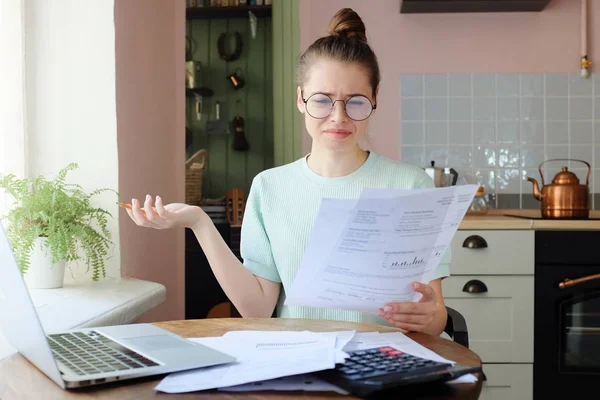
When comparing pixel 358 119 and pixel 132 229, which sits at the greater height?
pixel 358 119

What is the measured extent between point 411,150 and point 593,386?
1.36m

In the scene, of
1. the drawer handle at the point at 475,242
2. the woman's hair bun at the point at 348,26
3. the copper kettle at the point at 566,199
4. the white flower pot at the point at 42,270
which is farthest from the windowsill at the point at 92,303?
the copper kettle at the point at 566,199

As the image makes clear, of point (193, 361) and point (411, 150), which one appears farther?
point (411, 150)

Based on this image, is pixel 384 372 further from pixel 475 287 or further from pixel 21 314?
pixel 475 287

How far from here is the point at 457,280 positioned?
2.79 meters

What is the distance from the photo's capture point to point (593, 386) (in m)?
2.74

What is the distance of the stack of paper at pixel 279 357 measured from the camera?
797 mm

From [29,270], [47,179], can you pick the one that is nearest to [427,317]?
[29,270]

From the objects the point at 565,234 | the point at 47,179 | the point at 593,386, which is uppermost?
the point at 47,179

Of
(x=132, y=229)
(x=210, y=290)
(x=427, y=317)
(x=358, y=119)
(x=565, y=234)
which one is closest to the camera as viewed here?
(x=427, y=317)

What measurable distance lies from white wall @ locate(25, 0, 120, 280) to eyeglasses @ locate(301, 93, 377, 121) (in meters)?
0.71

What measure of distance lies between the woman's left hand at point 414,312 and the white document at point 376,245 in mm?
13

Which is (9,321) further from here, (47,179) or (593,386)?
(593,386)

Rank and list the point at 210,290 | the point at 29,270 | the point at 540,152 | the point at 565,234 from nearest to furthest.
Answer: the point at 29,270 < the point at 565,234 < the point at 540,152 < the point at 210,290
